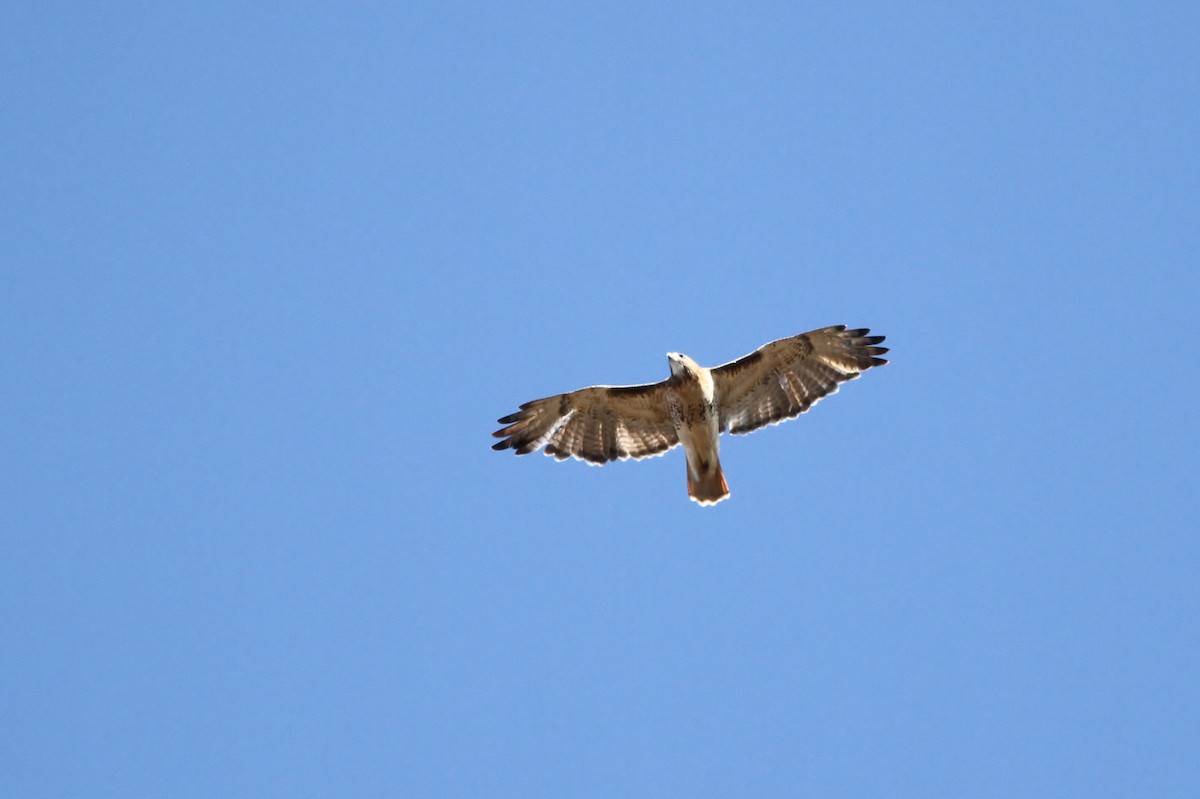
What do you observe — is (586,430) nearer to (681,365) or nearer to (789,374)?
(681,365)

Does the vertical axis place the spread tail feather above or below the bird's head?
below

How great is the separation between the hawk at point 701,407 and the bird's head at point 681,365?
0.06 m

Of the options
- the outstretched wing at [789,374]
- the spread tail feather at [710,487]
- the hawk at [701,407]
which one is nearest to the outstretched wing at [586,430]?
the hawk at [701,407]

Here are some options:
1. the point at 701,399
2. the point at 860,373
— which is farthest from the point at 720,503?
the point at 860,373

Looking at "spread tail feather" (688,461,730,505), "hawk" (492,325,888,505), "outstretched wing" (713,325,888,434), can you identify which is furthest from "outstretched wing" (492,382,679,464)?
"outstretched wing" (713,325,888,434)

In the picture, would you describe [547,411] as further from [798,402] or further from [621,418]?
[798,402]

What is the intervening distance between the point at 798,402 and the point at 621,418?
2.10 m

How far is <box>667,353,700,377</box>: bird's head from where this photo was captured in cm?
1472

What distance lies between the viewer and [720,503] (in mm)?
15344

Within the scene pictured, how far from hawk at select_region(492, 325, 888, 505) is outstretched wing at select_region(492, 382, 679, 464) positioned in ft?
0.04

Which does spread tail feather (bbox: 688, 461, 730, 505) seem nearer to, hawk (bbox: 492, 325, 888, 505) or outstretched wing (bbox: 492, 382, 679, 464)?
hawk (bbox: 492, 325, 888, 505)

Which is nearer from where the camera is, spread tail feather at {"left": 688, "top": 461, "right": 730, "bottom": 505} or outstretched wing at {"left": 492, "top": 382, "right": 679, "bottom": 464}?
spread tail feather at {"left": 688, "top": 461, "right": 730, "bottom": 505}

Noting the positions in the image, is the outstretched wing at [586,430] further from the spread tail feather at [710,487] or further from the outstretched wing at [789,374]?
the outstretched wing at [789,374]

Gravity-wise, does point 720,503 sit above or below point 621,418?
below
